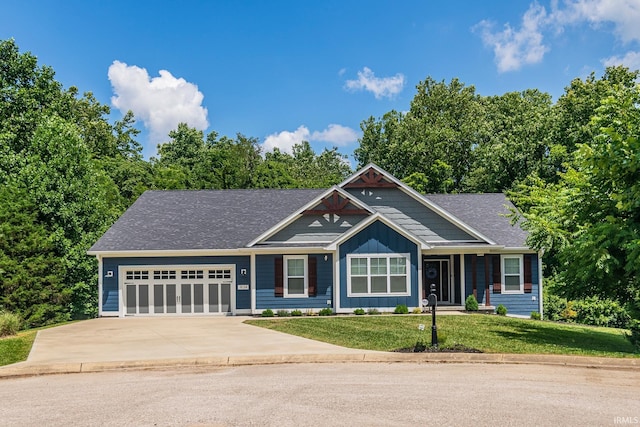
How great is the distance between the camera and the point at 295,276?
80.1 ft

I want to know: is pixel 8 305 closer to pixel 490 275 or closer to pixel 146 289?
pixel 146 289

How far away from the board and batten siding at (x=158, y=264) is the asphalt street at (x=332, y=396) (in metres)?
13.0

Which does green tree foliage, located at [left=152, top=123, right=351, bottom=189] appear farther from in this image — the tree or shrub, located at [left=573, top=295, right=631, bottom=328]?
shrub, located at [left=573, top=295, right=631, bottom=328]

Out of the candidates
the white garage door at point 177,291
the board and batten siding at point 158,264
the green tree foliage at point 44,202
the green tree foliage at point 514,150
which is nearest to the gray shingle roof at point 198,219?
the board and batten siding at point 158,264

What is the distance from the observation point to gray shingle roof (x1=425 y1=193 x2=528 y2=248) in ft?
85.8

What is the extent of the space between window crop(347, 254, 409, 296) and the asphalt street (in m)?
11.9

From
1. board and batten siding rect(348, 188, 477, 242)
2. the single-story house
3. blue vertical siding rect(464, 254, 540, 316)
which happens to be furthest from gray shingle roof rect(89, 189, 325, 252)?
blue vertical siding rect(464, 254, 540, 316)

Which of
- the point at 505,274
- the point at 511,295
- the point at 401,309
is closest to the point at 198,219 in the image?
the point at 401,309

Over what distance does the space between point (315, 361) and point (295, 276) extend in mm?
12005

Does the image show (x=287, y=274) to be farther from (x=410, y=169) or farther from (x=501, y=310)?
(x=410, y=169)

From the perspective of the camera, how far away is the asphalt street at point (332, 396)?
7.68m

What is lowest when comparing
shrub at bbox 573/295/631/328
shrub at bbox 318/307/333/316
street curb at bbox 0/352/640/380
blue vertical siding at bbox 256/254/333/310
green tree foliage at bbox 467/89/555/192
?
shrub at bbox 573/295/631/328

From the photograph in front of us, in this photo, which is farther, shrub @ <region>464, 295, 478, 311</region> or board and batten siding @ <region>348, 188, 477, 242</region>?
board and batten siding @ <region>348, 188, 477, 242</region>

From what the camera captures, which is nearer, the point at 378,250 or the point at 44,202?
the point at 378,250
